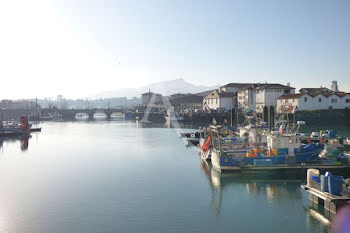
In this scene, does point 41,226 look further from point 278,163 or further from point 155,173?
point 278,163

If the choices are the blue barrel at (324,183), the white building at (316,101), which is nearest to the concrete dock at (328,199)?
the blue barrel at (324,183)

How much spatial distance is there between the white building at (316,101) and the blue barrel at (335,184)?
63660 millimetres

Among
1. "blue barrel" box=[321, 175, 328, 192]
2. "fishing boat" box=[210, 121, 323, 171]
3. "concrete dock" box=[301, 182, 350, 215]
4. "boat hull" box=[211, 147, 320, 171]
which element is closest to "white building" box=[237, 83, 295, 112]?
"fishing boat" box=[210, 121, 323, 171]

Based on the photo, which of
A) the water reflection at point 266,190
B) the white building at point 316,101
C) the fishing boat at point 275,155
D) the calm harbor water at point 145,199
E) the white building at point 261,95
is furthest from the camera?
the white building at point 261,95

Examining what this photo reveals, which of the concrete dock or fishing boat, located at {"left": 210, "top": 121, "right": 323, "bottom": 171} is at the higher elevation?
fishing boat, located at {"left": 210, "top": 121, "right": 323, "bottom": 171}

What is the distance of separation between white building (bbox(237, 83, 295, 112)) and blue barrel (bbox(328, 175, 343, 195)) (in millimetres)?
63851

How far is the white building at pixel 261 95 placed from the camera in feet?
275

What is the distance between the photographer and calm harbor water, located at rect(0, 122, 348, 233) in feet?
59.2

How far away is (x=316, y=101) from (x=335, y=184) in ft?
224

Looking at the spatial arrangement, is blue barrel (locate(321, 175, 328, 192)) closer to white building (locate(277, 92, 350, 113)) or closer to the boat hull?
the boat hull

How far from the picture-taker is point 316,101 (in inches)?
3172

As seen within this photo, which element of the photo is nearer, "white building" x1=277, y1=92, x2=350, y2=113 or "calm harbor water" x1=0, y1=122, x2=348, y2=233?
"calm harbor water" x1=0, y1=122, x2=348, y2=233

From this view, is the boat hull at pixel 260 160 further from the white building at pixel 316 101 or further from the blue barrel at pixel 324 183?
the white building at pixel 316 101

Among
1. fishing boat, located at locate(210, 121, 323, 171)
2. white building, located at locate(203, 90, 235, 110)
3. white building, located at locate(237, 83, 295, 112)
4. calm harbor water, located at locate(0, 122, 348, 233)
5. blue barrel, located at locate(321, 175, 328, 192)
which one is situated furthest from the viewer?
white building, located at locate(203, 90, 235, 110)
